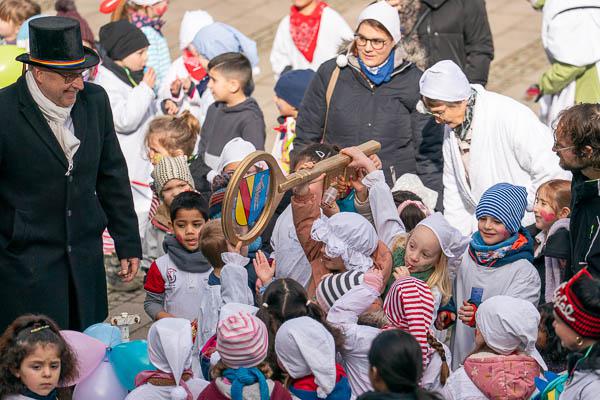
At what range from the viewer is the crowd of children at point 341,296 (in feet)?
14.7

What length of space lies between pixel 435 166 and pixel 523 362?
8.27 ft

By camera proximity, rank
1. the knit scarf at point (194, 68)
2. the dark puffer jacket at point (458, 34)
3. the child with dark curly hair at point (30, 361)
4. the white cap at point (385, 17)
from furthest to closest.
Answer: the knit scarf at point (194, 68)
the dark puffer jacket at point (458, 34)
the white cap at point (385, 17)
the child with dark curly hair at point (30, 361)

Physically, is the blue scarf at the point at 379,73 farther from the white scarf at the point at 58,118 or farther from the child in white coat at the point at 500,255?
the white scarf at the point at 58,118

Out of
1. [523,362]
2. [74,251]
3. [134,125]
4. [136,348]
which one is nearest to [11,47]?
[134,125]

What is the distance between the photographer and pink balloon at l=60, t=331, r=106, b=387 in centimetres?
511

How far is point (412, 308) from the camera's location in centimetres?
516

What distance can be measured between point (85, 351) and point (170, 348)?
25.4 inches

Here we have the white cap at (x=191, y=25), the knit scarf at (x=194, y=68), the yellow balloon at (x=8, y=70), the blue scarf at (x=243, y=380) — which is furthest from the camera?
the white cap at (x=191, y=25)

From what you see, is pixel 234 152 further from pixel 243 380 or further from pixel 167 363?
pixel 243 380

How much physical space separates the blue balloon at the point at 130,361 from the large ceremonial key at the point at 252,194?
743mm

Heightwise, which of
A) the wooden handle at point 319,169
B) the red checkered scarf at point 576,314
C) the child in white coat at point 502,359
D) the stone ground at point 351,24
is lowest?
the stone ground at point 351,24

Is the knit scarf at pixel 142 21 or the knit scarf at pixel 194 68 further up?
the knit scarf at pixel 142 21

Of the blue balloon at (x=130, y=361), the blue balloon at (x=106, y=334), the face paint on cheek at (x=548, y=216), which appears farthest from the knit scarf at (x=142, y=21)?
the blue balloon at (x=130, y=361)

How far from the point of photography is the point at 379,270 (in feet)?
18.4
